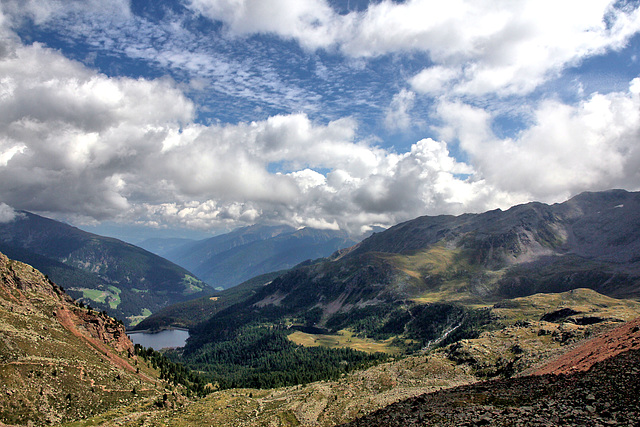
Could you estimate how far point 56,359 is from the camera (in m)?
91.1

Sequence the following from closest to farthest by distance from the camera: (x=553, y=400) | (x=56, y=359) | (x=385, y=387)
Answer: (x=553, y=400) < (x=56, y=359) < (x=385, y=387)

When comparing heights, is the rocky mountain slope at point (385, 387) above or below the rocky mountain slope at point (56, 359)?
below

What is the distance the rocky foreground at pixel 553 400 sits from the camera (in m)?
47.3

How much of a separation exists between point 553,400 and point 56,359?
118m

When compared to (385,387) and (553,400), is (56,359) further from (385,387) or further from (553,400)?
(553,400)

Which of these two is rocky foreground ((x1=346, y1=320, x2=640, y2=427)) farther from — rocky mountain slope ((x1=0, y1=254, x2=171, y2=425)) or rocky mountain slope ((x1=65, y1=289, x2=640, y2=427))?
rocky mountain slope ((x1=0, y1=254, x2=171, y2=425))

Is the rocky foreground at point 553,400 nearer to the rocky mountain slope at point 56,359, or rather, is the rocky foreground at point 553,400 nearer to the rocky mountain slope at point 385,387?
the rocky mountain slope at point 385,387

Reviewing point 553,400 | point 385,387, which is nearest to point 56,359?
point 385,387

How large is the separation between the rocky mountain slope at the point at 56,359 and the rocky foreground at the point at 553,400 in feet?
233

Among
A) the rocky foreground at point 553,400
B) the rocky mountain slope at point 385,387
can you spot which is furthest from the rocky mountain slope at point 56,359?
the rocky foreground at point 553,400

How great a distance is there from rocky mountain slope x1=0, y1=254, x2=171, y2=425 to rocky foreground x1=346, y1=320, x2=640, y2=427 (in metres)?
70.9

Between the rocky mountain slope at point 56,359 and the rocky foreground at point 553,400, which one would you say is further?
the rocky mountain slope at point 56,359

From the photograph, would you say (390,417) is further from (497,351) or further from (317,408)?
(497,351)

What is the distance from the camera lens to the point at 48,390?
264 ft
